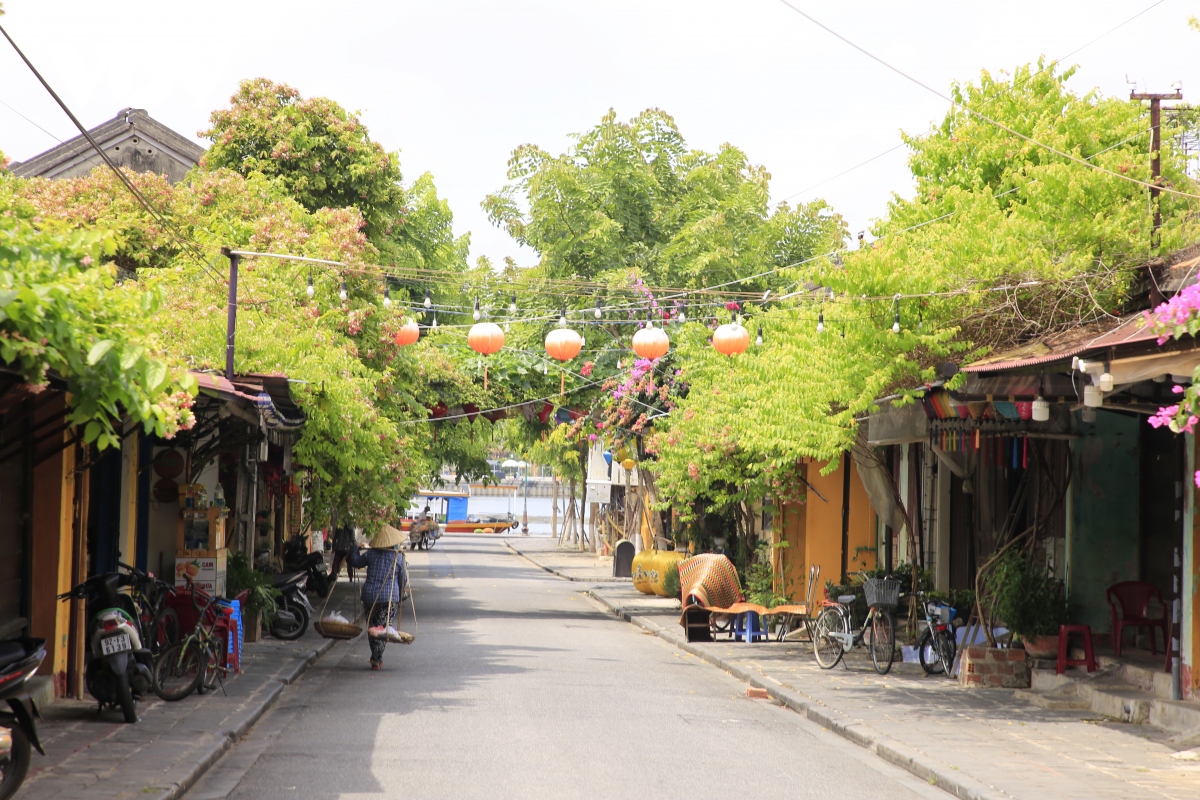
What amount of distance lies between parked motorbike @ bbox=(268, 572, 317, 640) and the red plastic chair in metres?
11.6

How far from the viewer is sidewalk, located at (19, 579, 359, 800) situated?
26.4 feet

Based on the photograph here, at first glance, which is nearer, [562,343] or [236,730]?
[236,730]

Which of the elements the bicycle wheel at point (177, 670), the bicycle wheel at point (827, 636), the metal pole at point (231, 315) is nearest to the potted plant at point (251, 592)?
the metal pole at point (231, 315)

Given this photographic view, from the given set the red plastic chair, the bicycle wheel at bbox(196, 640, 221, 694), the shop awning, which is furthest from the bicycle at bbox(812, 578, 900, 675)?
the bicycle wheel at bbox(196, 640, 221, 694)

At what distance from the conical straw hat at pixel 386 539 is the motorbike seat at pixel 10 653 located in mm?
7580

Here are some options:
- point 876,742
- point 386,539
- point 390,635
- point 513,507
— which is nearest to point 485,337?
point 386,539

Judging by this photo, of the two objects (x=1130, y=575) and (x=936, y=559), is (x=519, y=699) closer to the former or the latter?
(x=1130, y=575)

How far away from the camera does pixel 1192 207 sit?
13852mm

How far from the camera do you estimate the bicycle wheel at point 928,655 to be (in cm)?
1523

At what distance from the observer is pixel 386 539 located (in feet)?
50.9

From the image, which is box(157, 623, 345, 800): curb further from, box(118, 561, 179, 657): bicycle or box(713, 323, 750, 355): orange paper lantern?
box(713, 323, 750, 355): orange paper lantern

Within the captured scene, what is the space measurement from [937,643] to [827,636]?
1767mm

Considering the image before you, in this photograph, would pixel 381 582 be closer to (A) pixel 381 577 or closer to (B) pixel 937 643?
(A) pixel 381 577

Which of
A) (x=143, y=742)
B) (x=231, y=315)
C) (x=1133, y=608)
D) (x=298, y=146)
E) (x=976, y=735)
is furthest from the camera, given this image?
(x=298, y=146)
